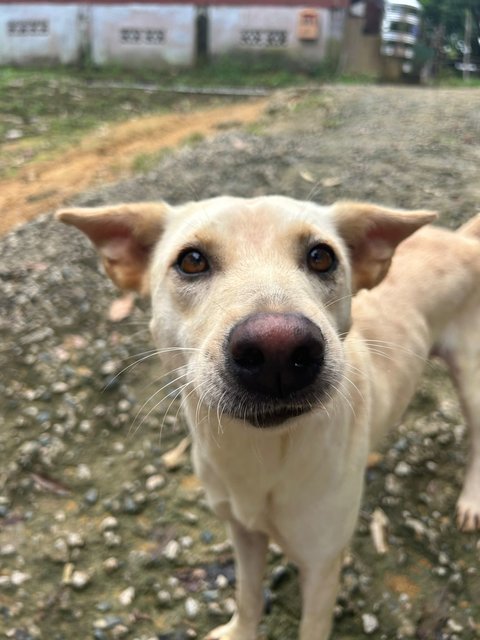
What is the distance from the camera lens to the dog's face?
1832mm

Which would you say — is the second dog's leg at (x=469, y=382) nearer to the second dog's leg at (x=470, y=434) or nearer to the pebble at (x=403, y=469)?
the second dog's leg at (x=470, y=434)

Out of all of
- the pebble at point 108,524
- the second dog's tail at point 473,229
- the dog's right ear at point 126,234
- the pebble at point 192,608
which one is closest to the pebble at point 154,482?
the pebble at point 108,524

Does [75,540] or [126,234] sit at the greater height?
[126,234]

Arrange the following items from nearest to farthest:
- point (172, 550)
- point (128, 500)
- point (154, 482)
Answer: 1. point (172, 550)
2. point (128, 500)
3. point (154, 482)

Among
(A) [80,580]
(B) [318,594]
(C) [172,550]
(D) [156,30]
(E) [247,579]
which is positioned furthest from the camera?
(D) [156,30]

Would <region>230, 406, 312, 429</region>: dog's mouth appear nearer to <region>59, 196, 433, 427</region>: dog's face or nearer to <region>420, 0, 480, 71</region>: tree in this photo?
<region>59, 196, 433, 427</region>: dog's face

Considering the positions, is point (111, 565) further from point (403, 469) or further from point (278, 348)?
point (278, 348)

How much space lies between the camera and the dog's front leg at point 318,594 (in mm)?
2607

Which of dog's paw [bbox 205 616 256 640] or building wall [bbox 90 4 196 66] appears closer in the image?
dog's paw [bbox 205 616 256 640]

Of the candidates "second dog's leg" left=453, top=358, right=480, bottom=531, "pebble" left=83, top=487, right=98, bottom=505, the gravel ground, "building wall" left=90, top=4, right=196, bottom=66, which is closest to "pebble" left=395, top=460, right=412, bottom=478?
the gravel ground

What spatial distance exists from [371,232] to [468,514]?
2.03 metres

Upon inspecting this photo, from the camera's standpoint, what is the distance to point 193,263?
7.77 feet

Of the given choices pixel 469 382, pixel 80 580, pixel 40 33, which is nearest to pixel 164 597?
pixel 80 580

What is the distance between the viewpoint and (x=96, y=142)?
11586mm
